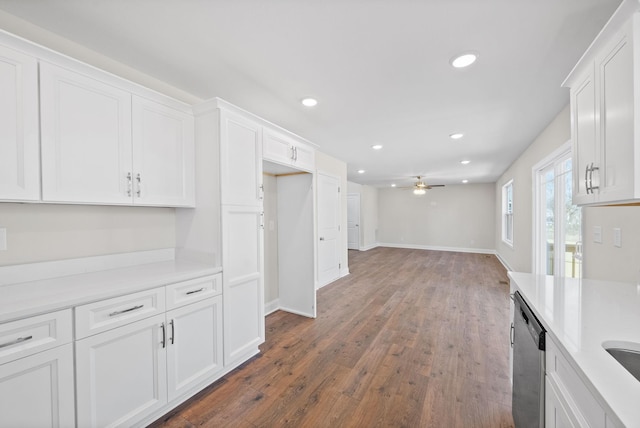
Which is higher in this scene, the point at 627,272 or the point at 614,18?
the point at 614,18

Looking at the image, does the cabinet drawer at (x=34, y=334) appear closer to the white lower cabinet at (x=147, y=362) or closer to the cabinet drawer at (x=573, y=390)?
the white lower cabinet at (x=147, y=362)

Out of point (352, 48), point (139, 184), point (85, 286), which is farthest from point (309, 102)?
point (85, 286)

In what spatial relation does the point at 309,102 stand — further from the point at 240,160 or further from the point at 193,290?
the point at 193,290

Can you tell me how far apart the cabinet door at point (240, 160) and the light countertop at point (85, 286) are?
25.8 inches

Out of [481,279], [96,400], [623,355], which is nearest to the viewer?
[623,355]

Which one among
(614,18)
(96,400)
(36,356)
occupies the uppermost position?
(614,18)

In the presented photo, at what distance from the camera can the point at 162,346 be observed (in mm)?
1704

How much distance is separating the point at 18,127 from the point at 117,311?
3.67 feet

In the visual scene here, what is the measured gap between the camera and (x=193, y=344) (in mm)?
1905

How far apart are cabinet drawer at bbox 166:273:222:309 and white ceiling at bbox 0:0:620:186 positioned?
64.5 inches

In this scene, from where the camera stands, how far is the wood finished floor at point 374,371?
68.8 inches

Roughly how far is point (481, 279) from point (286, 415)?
5.00 m

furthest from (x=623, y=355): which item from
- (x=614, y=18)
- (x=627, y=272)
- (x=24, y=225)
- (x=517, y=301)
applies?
(x=24, y=225)

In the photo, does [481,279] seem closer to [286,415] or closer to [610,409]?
[286,415]
